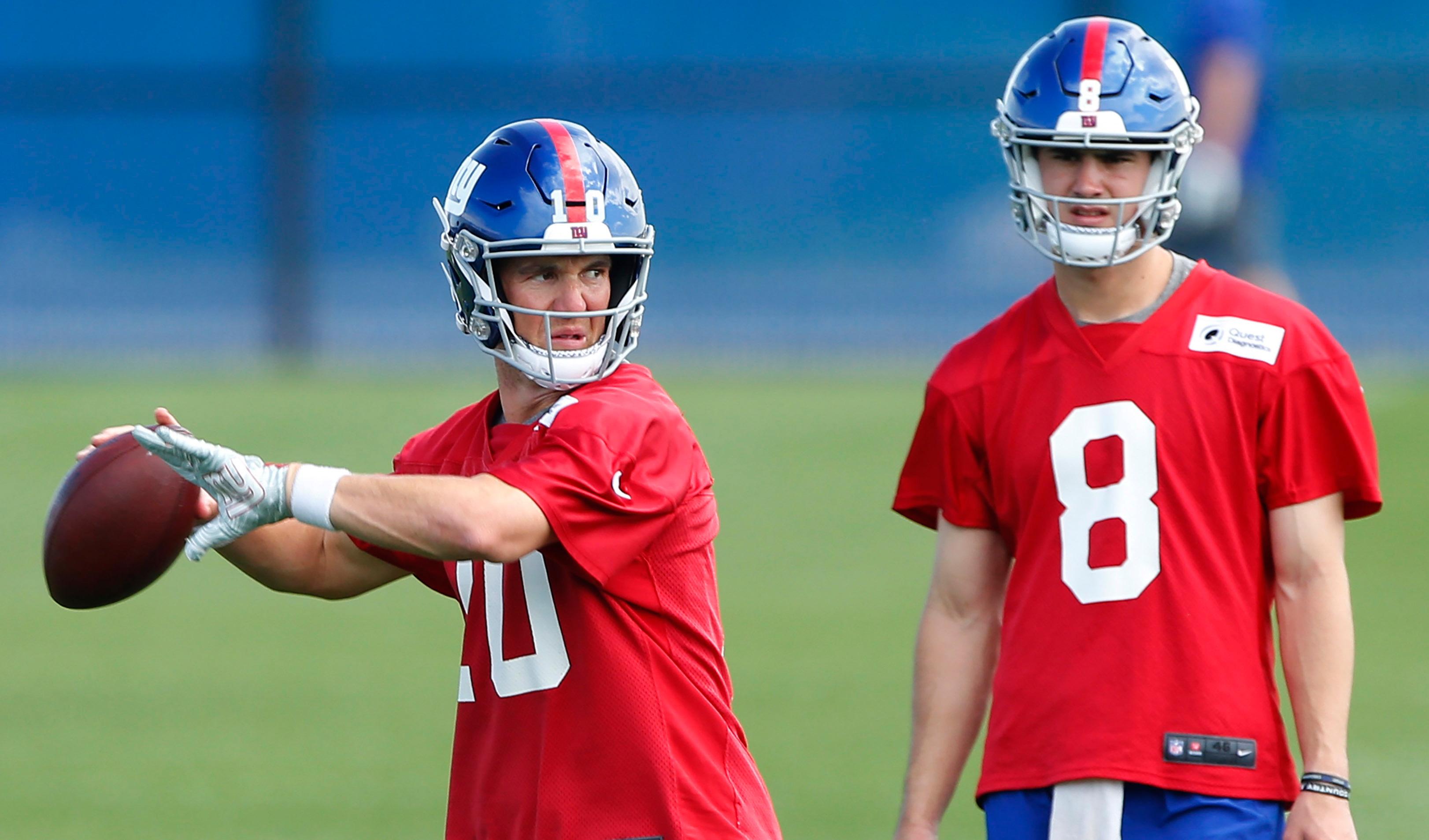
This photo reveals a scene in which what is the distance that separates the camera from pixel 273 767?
6859 mm

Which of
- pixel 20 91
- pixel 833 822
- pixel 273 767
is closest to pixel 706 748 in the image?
pixel 833 822

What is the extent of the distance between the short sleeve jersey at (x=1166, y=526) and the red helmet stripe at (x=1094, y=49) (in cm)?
44

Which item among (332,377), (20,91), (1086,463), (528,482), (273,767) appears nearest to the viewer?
(528,482)

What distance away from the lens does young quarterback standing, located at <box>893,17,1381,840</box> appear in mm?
3434

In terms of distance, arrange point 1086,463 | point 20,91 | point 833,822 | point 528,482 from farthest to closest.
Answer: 1. point 20,91
2. point 833,822
3. point 1086,463
4. point 528,482

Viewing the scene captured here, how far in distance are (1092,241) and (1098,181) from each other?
116mm

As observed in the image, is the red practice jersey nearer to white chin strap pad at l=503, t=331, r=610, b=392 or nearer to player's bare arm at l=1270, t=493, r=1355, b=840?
white chin strap pad at l=503, t=331, r=610, b=392

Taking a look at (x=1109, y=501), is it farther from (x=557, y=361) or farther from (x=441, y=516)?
(x=441, y=516)

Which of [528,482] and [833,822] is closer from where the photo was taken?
[528,482]

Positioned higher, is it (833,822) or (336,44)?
(336,44)

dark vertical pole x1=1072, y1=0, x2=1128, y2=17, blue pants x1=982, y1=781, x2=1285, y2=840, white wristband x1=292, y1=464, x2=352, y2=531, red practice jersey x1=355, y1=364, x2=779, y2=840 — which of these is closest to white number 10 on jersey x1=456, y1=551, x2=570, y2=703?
red practice jersey x1=355, y1=364, x2=779, y2=840

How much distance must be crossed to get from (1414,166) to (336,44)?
27.9ft

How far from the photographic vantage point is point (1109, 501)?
354 centimetres

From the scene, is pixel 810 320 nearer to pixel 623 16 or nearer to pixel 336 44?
pixel 623 16
